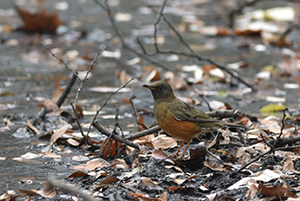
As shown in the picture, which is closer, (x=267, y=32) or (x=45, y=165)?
(x=45, y=165)

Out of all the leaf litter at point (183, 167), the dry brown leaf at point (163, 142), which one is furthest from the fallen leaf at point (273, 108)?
the dry brown leaf at point (163, 142)

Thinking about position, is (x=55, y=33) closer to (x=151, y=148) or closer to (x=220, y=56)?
(x=220, y=56)

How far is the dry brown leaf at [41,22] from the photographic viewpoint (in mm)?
10117

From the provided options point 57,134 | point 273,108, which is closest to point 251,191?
point 57,134

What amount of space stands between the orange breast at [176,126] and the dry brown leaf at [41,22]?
22.1ft

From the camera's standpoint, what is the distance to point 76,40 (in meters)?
10.1

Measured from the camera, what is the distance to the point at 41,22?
10.3 meters

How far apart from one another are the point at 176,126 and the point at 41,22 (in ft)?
23.1

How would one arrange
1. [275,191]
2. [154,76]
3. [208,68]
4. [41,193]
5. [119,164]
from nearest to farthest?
[275,191] → [41,193] → [119,164] → [154,76] → [208,68]

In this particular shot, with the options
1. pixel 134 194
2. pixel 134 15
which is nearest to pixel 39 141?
pixel 134 194

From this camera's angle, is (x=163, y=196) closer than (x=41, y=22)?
Yes

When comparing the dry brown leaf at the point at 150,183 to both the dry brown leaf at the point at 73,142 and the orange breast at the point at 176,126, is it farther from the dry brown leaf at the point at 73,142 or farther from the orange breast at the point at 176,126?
the dry brown leaf at the point at 73,142

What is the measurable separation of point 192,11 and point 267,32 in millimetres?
3488

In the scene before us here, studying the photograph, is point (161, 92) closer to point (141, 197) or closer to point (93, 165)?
point (93, 165)
